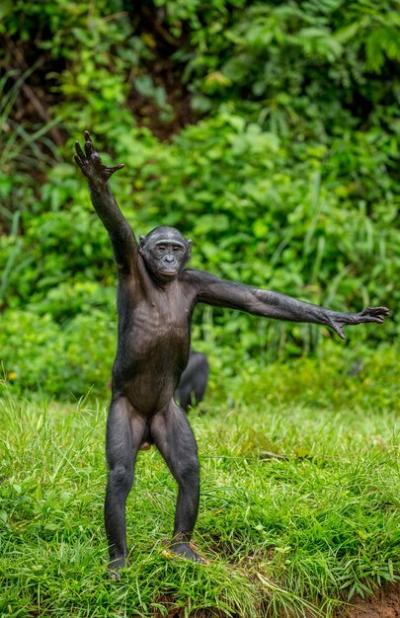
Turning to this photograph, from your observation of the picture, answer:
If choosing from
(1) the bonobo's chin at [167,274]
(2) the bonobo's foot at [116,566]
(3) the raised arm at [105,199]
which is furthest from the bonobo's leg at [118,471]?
(3) the raised arm at [105,199]

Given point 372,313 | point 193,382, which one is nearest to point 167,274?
point 372,313

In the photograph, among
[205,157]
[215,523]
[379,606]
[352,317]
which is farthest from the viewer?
[205,157]

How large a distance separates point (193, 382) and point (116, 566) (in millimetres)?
3685

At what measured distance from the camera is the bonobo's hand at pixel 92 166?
4.14 m

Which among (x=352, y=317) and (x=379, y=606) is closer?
(x=352, y=317)

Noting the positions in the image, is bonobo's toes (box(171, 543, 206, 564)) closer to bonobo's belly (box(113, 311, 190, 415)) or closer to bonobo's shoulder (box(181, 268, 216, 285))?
bonobo's belly (box(113, 311, 190, 415))

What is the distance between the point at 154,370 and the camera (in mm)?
4621

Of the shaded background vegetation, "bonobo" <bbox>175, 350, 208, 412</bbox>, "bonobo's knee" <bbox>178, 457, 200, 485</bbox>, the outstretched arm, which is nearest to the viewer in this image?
"bonobo's knee" <bbox>178, 457, 200, 485</bbox>

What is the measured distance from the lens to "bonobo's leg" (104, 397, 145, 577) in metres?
4.44

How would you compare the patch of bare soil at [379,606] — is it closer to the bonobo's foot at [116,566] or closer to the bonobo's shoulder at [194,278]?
the bonobo's foot at [116,566]

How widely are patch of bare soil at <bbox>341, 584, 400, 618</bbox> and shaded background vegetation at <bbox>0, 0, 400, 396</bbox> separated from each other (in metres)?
3.99

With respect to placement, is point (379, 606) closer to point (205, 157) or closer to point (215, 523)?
point (215, 523)

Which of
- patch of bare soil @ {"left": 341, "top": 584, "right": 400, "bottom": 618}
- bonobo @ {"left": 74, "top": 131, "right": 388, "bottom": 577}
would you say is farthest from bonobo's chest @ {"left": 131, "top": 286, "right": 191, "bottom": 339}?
patch of bare soil @ {"left": 341, "top": 584, "right": 400, "bottom": 618}

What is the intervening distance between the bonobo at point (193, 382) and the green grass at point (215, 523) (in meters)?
1.72
